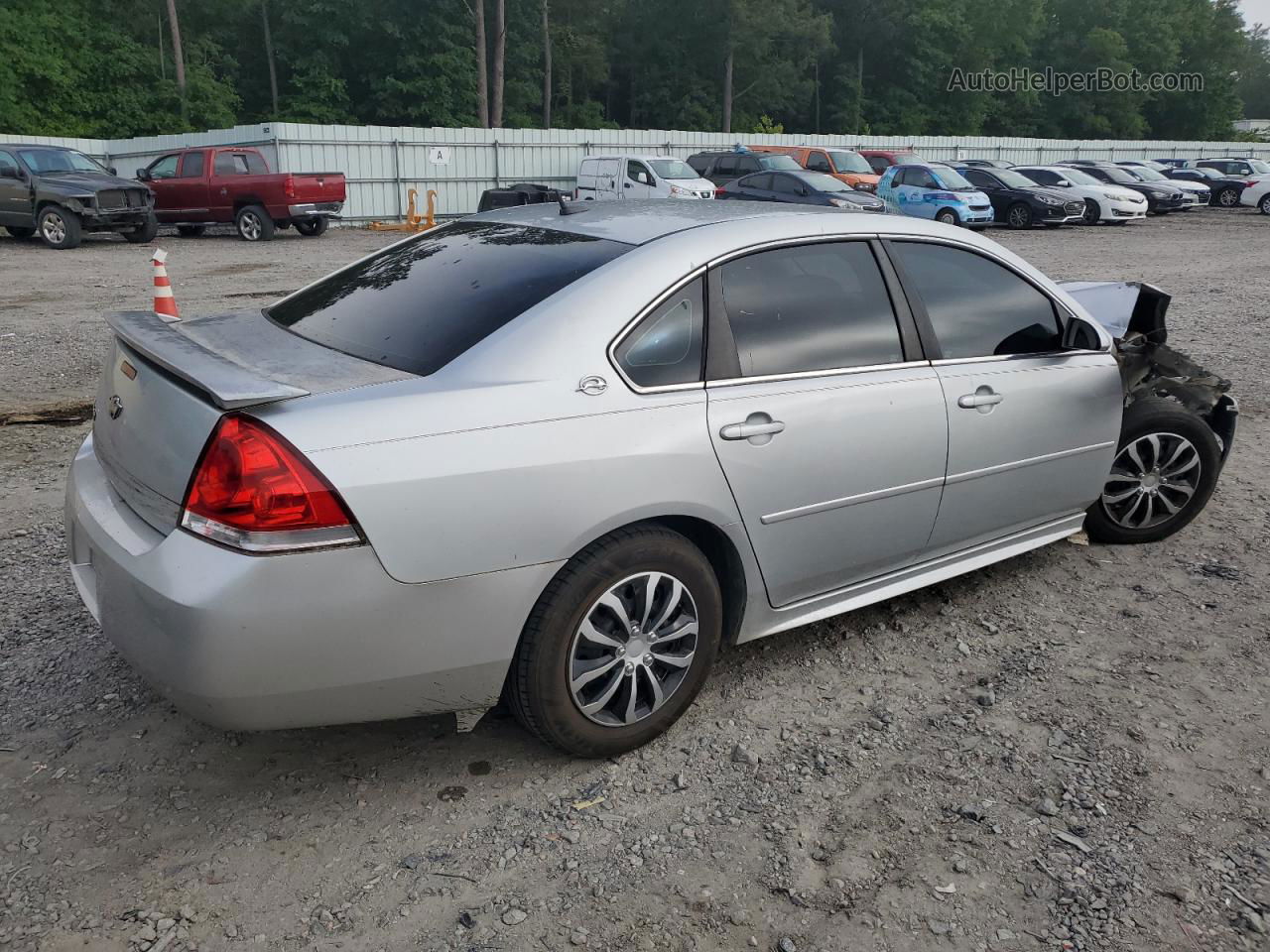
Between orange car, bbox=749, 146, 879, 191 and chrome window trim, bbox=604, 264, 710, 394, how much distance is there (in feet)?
81.7

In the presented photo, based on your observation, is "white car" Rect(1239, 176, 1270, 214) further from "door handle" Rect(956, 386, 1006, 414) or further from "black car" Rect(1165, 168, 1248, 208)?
"door handle" Rect(956, 386, 1006, 414)

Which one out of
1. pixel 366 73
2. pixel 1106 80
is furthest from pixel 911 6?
pixel 366 73

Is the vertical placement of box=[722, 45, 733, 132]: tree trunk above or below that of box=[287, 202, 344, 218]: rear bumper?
above

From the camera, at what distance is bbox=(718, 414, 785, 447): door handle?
3093 mm

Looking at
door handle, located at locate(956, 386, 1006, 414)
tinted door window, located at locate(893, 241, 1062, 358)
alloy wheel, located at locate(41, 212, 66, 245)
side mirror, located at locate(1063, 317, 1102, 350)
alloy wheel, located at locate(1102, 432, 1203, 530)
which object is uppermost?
tinted door window, located at locate(893, 241, 1062, 358)

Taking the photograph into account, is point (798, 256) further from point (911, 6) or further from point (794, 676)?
point (911, 6)

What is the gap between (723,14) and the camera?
5931cm

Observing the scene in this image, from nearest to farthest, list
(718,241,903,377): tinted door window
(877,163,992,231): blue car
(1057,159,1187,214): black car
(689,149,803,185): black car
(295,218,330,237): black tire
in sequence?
1. (718,241,903,377): tinted door window
2. (295,218,330,237): black tire
3. (877,163,992,231): blue car
4. (689,149,803,185): black car
5. (1057,159,1187,214): black car

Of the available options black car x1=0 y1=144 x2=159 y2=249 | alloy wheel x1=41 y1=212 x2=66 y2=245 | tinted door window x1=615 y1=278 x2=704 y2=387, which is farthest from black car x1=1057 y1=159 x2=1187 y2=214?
tinted door window x1=615 y1=278 x2=704 y2=387

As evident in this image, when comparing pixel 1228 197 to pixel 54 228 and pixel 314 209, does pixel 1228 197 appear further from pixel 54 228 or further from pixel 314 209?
pixel 54 228

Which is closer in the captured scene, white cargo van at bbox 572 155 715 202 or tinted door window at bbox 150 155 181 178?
tinted door window at bbox 150 155 181 178

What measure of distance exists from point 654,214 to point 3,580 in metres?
2.96

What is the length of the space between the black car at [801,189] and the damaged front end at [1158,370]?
16729 millimetres

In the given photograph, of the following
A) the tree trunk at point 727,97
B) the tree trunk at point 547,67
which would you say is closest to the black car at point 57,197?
the tree trunk at point 547,67
